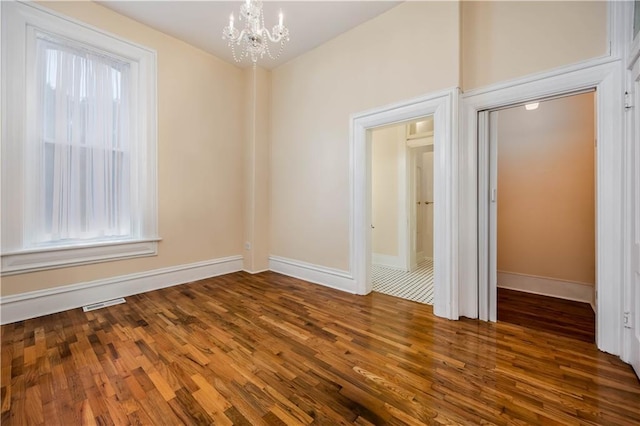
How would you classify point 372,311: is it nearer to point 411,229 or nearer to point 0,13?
point 411,229

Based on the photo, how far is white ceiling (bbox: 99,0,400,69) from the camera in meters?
2.90

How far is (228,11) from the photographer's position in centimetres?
300

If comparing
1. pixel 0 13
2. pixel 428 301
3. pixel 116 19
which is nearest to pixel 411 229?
pixel 428 301

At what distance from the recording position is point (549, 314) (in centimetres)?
278

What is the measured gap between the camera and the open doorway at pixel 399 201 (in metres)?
4.51

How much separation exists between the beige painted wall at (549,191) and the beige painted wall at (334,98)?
5.75 ft

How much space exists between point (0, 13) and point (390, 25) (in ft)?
12.4

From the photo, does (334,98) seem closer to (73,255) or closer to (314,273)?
(314,273)

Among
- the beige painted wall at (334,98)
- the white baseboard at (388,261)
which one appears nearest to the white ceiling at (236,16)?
the beige painted wall at (334,98)

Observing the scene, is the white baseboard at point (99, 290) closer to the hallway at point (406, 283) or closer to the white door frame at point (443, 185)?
the hallway at point (406, 283)

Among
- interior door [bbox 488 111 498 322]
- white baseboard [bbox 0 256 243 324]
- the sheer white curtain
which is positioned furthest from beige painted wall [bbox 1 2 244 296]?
interior door [bbox 488 111 498 322]

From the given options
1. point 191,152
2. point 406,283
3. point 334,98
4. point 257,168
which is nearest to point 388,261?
point 406,283

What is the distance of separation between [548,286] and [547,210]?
0.98 m

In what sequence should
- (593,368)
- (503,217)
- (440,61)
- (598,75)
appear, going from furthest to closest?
(503,217), (440,61), (598,75), (593,368)
